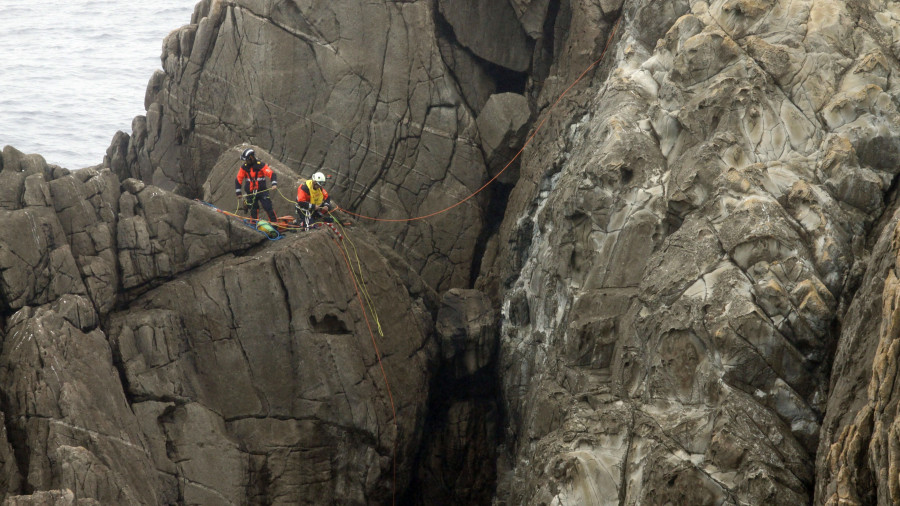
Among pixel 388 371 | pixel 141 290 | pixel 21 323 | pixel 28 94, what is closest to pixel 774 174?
pixel 388 371

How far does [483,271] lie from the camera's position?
31.9 m

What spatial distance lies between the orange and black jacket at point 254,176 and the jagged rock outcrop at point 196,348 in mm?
1691

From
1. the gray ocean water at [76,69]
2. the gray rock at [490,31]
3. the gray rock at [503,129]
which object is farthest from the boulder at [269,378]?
the gray ocean water at [76,69]

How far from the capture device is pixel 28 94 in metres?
64.1

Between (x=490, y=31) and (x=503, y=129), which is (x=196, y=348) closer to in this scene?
(x=503, y=129)

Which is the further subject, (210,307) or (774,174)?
(210,307)

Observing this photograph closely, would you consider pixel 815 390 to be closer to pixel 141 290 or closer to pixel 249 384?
pixel 249 384

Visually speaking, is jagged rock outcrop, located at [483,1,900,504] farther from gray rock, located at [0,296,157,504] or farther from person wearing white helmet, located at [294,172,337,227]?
gray rock, located at [0,296,157,504]

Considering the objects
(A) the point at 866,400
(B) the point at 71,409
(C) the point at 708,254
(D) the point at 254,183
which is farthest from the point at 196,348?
(A) the point at 866,400

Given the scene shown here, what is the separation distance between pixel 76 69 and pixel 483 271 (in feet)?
164

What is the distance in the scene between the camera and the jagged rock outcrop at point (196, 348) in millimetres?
22062

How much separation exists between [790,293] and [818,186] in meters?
3.00

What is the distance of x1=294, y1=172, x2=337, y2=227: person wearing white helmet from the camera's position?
26.9 metres

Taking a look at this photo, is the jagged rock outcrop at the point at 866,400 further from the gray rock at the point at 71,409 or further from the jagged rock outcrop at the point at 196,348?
the gray rock at the point at 71,409
